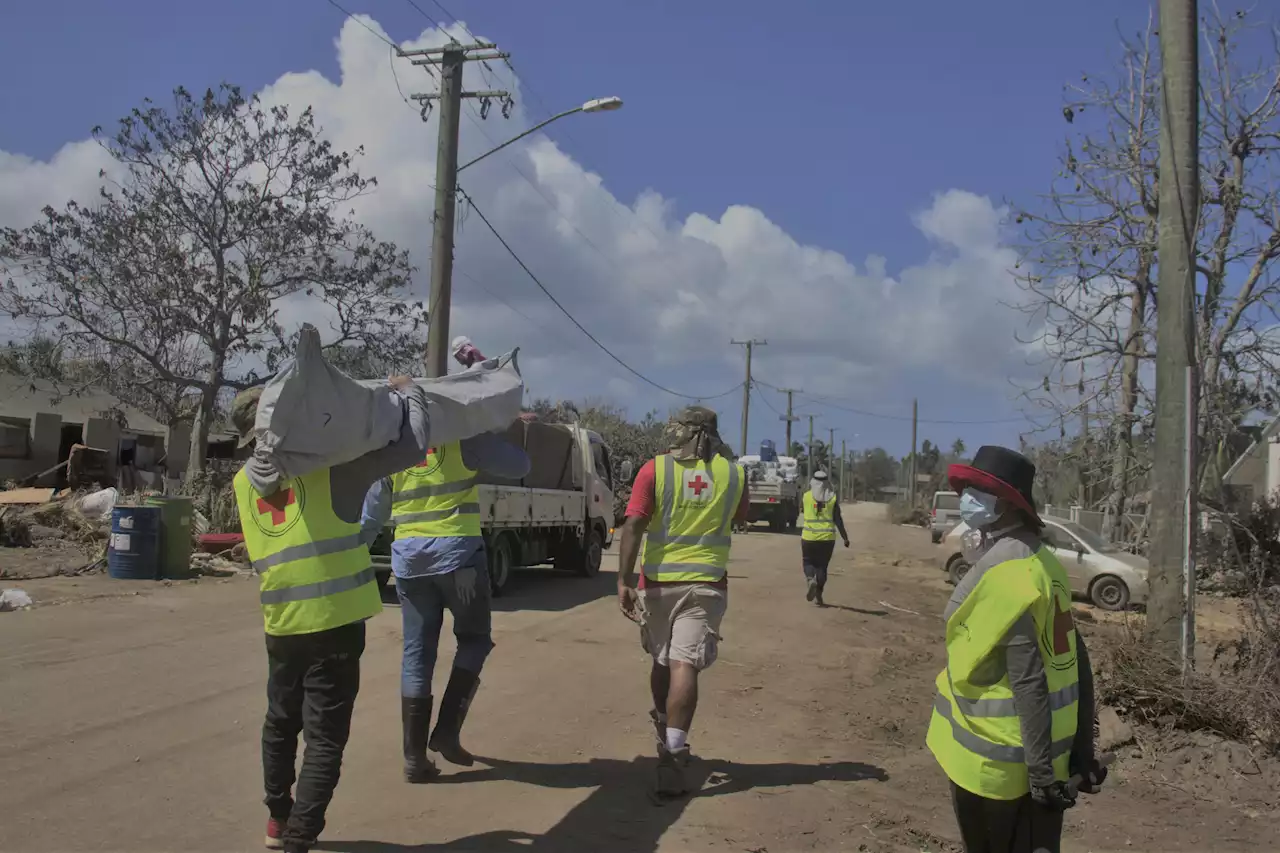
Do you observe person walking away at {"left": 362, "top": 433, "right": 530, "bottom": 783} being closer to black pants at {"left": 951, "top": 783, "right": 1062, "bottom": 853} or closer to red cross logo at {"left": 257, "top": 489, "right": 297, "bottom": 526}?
red cross logo at {"left": 257, "top": 489, "right": 297, "bottom": 526}

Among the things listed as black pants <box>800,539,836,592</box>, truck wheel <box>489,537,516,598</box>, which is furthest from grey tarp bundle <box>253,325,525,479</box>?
black pants <box>800,539,836,592</box>

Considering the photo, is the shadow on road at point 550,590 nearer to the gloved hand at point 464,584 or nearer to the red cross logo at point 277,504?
the gloved hand at point 464,584

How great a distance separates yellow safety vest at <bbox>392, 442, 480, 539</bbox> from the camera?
16.9 feet

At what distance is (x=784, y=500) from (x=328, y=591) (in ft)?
107

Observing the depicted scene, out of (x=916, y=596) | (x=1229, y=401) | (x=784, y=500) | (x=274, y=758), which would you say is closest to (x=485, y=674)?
(x=274, y=758)

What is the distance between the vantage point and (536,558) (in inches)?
582

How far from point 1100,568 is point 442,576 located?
13.6 metres

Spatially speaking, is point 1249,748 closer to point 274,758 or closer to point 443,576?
point 443,576

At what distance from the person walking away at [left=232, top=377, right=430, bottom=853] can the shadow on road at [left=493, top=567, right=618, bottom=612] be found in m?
8.26

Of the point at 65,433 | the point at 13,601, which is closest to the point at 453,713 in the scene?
the point at 13,601

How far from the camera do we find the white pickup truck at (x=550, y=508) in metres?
12.8

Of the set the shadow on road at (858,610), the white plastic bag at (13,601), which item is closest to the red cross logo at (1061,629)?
the shadow on road at (858,610)

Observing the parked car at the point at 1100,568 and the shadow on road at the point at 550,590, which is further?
the parked car at the point at 1100,568

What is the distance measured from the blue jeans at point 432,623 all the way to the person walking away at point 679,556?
2.39ft
